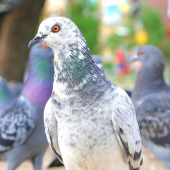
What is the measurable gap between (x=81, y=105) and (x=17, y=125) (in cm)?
135

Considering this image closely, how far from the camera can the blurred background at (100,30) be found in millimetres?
5961

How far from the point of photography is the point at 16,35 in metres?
6.02

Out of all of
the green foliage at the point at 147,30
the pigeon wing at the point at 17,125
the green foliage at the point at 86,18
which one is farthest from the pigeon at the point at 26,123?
the green foliage at the point at 147,30

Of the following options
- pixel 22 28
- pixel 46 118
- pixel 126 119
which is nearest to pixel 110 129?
pixel 126 119

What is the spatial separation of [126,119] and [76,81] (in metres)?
0.48

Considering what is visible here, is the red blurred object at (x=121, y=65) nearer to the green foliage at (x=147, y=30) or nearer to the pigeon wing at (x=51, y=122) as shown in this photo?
the green foliage at (x=147, y=30)

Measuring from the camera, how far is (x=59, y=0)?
18156 millimetres

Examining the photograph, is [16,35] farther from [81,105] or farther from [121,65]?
[121,65]

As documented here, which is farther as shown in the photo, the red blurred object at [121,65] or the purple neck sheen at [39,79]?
the red blurred object at [121,65]

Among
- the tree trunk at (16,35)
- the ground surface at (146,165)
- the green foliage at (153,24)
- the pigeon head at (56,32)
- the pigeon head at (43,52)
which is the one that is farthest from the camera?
the green foliage at (153,24)

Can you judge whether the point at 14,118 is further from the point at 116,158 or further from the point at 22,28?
the point at 22,28

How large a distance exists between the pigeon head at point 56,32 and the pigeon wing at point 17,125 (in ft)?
4.32

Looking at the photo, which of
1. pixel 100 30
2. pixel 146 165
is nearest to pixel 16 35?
pixel 146 165

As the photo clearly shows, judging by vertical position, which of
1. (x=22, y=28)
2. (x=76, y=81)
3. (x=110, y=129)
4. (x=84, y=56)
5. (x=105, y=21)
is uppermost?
(x=105, y=21)
